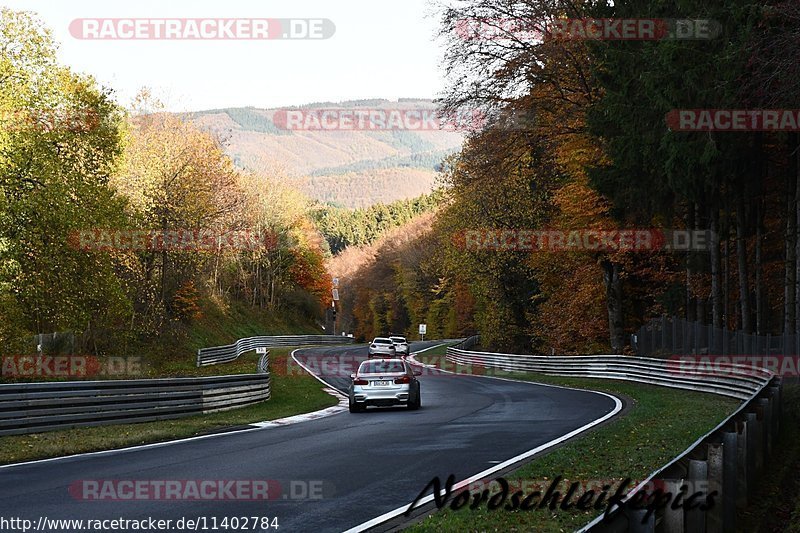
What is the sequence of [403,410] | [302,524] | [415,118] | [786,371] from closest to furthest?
1. [302,524]
2. [786,371]
3. [403,410]
4. [415,118]

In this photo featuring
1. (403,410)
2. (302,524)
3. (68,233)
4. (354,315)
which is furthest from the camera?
(354,315)

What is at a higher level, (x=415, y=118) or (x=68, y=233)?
(x=415, y=118)

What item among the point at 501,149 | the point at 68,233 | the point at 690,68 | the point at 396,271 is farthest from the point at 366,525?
the point at 396,271

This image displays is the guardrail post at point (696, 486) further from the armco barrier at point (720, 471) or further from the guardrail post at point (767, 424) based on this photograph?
the guardrail post at point (767, 424)

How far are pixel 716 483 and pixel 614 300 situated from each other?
32.3 metres

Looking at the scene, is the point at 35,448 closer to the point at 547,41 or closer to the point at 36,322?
the point at 36,322

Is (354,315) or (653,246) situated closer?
(653,246)

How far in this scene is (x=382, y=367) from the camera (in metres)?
23.8

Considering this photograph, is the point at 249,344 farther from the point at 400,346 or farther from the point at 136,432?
the point at 136,432

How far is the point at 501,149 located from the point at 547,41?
15.9 feet

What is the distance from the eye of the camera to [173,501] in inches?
352

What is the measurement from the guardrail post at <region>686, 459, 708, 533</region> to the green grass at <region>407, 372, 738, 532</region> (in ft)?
4.57

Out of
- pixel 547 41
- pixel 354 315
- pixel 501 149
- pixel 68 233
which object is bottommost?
pixel 354 315

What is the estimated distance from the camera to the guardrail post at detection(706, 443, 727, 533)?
740cm
